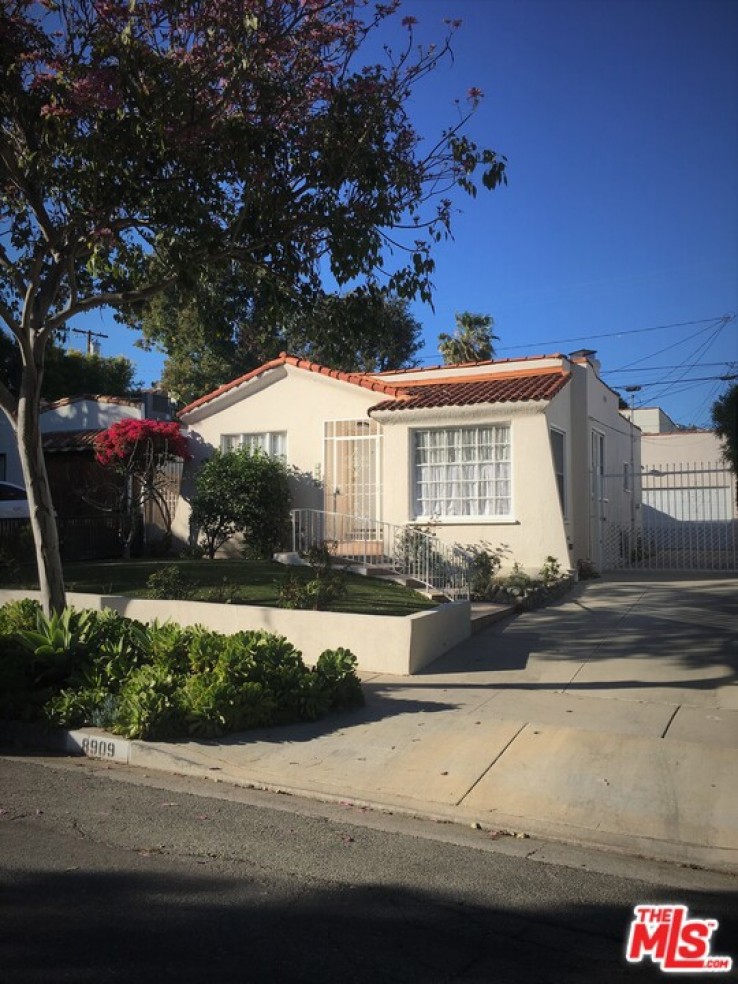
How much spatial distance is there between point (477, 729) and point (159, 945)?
385 centimetres

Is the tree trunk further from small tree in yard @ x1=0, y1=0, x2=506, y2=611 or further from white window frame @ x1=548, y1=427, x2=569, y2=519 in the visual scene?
white window frame @ x1=548, y1=427, x2=569, y2=519

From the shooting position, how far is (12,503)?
16.3 m

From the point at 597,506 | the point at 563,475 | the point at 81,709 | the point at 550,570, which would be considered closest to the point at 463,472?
the point at 563,475

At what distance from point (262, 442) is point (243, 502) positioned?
7.15ft

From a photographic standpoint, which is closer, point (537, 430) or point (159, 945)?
point (159, 945)

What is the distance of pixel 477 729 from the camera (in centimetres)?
705

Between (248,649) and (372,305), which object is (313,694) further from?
(372,305)

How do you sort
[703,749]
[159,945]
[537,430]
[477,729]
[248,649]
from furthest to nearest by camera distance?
[537,430] → [248,649] → [477,729] → [703,749] → [159,945]

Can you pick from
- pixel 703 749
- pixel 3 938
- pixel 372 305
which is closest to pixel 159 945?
pixel 3 938

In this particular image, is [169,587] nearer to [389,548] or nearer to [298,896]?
[389,548]

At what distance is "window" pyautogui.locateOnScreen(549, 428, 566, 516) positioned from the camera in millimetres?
15375

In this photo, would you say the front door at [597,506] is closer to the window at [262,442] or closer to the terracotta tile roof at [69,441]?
A: the window at [262,442]

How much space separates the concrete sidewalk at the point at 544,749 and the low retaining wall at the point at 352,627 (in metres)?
0.27

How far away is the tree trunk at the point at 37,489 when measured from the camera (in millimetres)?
8461
